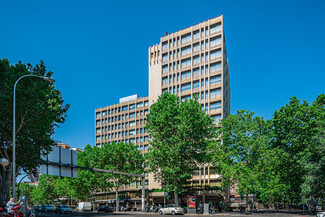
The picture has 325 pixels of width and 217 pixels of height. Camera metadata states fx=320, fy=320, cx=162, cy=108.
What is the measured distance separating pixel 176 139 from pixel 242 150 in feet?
35.8

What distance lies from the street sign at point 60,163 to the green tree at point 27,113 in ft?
3.27

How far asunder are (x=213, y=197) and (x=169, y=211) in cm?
2469

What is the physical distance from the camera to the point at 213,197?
6731 centimetres

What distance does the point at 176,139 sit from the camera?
49125 mm

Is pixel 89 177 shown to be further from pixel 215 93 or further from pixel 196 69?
pixel 196 69

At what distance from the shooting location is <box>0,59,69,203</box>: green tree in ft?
102

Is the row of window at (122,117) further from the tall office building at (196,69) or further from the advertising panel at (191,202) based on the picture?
the advertising panel at (191,202)

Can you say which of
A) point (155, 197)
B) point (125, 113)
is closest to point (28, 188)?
point (125, 113)

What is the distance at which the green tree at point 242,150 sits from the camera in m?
47.0

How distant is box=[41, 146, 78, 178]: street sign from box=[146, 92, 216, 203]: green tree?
49.9ft

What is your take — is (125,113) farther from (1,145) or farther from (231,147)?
(1,145)

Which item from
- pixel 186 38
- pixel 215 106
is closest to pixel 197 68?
pixel 186 38

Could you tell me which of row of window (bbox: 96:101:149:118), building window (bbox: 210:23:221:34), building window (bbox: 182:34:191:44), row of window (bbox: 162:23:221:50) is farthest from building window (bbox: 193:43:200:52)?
row of window (bbox: 96:101:149:118)

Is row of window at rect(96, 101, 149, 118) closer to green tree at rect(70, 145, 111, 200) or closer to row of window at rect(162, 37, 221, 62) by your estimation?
row of window at rect(162, 37, 221, 62)
